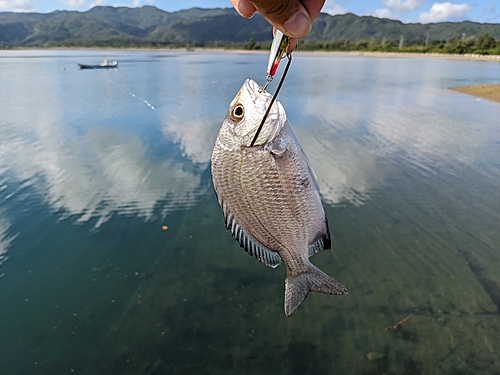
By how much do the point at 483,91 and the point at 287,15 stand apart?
26230 mm

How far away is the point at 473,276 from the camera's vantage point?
529 centimetres

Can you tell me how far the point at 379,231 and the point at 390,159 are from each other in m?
3.84

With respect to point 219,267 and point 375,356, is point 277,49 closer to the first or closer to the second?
point 375,356

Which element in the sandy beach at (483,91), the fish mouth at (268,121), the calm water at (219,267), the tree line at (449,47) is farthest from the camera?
the tree line at (449,47)

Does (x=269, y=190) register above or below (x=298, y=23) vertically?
below

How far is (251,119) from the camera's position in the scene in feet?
6.44

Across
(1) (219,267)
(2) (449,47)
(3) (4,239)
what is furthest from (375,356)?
(2) (449,47)

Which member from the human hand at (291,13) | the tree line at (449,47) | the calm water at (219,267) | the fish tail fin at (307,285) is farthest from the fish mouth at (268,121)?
the tree line at (449,47)

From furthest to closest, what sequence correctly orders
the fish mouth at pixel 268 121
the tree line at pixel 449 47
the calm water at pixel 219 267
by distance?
the tree line at pixel 449 47
the calm water at pixel 219 267
the fish mouth at pixel 268 121

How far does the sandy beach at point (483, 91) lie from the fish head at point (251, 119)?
22.5 meters

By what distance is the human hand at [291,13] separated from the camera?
4.91 feet

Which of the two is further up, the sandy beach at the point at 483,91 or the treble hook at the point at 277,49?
the treble hook at the point at 277,49

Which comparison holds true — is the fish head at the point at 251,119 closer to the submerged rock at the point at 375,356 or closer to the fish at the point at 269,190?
the fish at the point at 269,190

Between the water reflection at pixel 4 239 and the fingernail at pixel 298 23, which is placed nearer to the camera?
the fingernail at pixel 298 23
